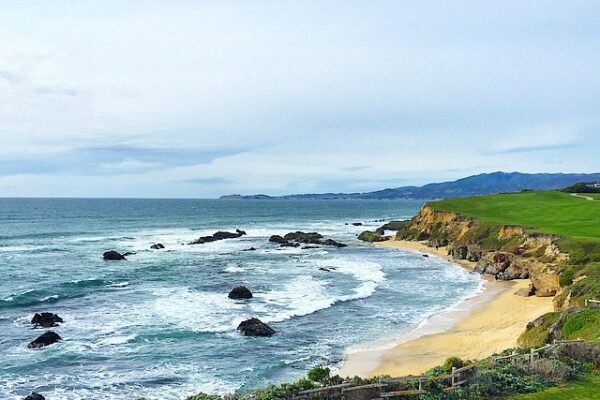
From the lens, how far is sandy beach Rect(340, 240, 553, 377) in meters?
24.5

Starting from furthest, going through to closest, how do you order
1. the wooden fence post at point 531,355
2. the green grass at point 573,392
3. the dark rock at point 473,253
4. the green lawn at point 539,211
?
the dark rock at point 473,253, the green lawn at point 539,211, the wooden fence post at point 531,355, the green grass at point 573,392

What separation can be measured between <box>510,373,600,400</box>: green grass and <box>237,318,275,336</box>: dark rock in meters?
16.4

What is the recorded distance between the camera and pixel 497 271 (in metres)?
48.4

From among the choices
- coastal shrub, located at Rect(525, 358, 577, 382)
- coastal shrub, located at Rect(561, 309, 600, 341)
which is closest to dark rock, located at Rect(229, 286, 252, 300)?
coastal shrub, located at Rect(561, 309, 600, 341)

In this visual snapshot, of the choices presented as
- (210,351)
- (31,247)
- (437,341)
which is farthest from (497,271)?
(31,247)

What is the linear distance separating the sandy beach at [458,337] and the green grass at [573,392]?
767cm

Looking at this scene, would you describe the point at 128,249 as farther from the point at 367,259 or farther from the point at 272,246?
the point at 367,259

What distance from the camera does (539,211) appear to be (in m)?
68.1

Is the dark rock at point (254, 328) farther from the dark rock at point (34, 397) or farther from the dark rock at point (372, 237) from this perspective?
the dark rock at point (372, 237)

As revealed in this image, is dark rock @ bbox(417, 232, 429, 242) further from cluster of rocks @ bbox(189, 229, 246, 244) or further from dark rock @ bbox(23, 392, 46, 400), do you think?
dark rock @ bbox(23, 392, 46, 400)

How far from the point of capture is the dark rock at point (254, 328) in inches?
1169

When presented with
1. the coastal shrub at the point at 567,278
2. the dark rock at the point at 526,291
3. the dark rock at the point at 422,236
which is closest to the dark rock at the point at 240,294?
the dark rock at the point at 526,291

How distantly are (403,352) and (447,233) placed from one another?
48.4 m

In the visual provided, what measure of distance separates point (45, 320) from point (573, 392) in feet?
94.6
